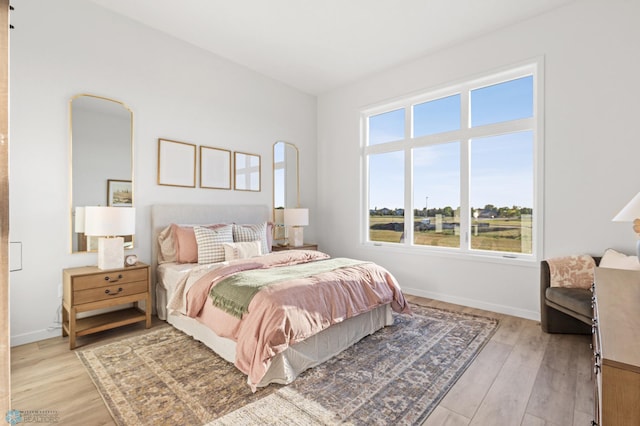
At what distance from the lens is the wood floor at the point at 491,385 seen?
1786 millimetres

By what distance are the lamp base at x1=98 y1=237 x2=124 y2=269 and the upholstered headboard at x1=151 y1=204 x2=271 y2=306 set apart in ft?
1.85

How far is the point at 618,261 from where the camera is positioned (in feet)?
8.59

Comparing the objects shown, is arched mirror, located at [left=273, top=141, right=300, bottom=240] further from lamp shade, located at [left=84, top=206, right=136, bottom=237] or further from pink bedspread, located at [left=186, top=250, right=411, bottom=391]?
lamp shade, located at [left=84, top=206, right=136, bottom=237]

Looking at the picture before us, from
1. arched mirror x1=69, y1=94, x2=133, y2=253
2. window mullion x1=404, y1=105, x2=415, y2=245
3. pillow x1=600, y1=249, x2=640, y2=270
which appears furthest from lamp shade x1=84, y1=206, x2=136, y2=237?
pillow x1=600, y1=249, x2=640, y2=270

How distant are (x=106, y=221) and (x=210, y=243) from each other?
3.21 ft

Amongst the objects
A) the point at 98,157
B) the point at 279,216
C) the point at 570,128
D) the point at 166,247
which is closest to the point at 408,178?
the point at 570,128

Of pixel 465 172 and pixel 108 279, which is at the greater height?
pixel 465 172

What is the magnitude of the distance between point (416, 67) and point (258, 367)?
13.7 feet

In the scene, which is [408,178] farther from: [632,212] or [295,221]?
[632,212]

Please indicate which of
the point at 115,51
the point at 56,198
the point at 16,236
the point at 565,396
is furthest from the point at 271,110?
the point at 565,396

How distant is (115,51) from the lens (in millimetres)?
3252

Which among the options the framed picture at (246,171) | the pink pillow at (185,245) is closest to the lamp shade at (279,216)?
the framed picture at (246,171)

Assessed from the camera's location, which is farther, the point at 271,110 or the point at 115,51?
the point at 271,110

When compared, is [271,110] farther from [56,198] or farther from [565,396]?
[565,396]
